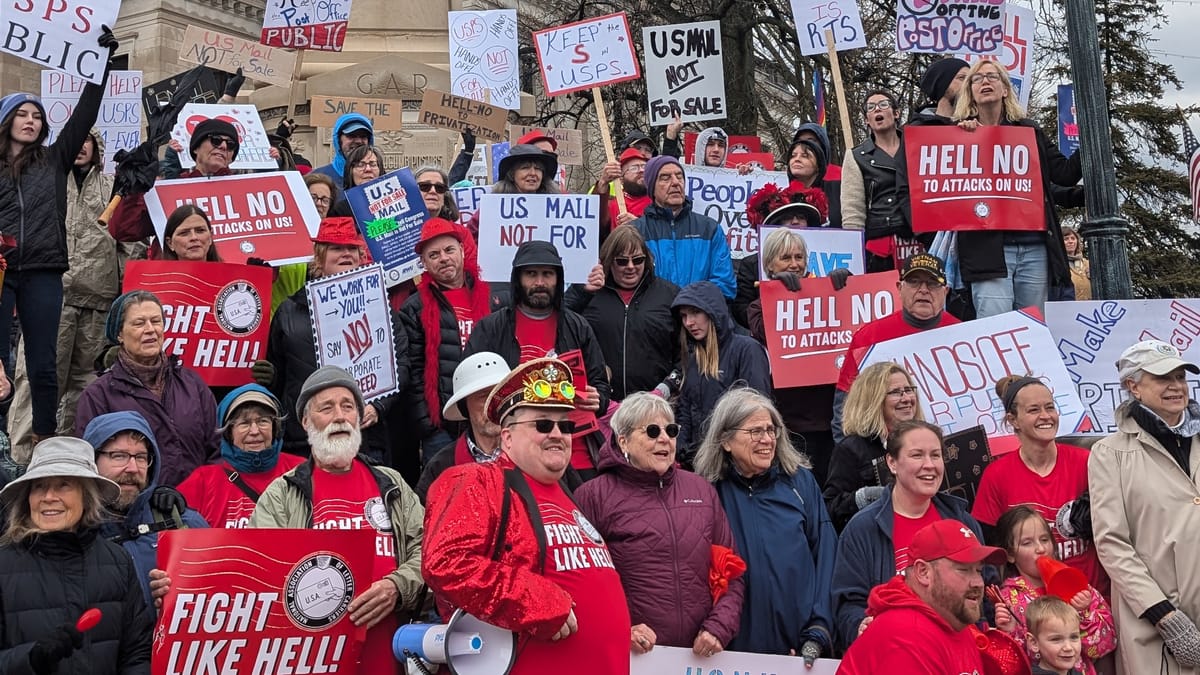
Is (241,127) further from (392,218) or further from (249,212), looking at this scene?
(392,218)

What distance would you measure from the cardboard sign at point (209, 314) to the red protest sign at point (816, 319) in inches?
116

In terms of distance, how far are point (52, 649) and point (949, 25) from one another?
9169mm

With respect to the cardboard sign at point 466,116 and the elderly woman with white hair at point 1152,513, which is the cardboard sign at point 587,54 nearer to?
the cardboard sign at point 466,116

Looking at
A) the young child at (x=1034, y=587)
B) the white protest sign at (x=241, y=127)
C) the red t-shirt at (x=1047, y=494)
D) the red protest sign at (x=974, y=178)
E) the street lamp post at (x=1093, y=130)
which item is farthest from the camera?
the white protest sign at (x=241, y=127)

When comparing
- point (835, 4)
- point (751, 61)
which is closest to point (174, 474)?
point (835, 4)

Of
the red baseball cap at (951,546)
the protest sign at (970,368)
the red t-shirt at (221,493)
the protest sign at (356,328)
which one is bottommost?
the red baseball cap at (951,546)

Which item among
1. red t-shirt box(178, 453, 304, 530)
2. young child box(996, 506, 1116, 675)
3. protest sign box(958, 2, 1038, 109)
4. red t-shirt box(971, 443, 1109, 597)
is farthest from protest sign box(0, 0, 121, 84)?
protest sign box(958, 2, 1038, 109)

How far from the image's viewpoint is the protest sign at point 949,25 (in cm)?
1179

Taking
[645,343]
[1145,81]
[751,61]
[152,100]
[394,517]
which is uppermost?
[1145,81]

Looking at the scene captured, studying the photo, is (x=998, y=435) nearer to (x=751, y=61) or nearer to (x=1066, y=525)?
(x=1066, y=525)

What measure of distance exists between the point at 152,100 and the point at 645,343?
6.30m

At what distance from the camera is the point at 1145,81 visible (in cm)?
2922

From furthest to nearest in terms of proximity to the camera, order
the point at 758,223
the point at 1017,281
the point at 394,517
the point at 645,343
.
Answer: the point at 758,223 → the point at 1017,281 → the point at 645,343 → the point at 394,517

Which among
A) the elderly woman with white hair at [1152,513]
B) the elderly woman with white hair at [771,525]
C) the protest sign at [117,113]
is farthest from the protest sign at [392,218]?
the protest sign at [117,113]
